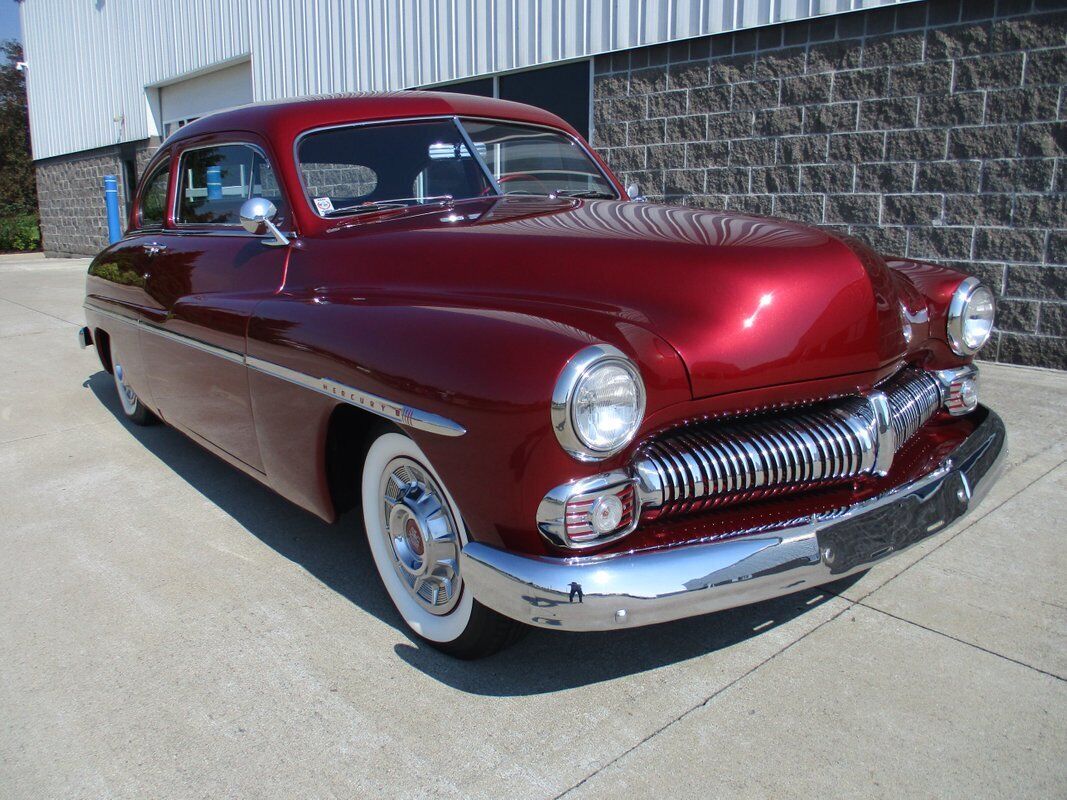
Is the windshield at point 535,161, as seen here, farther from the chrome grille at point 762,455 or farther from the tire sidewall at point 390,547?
the chrome grille at point 762,455

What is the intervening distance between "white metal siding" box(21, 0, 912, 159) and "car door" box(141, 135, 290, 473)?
173 inches

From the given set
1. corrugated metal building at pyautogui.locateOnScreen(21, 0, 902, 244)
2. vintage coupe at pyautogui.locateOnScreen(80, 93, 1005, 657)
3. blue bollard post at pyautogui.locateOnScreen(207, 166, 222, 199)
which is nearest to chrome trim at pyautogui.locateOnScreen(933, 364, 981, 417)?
vintage coupe at pyautogui.locateOnScreen(80, 93, 1005, 657)

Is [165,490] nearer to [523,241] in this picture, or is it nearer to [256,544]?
[256,544]

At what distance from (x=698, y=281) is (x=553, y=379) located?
61cm

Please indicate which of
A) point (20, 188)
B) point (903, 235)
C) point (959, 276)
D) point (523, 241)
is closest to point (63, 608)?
point (523, 241)

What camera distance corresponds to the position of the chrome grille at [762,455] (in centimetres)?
214

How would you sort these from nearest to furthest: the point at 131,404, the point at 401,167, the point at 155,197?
1. the point at 401,167
2. the point at 155,197
3. the point at 131,404

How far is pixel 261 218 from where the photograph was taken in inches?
120

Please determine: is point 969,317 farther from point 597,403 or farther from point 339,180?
point 339,180

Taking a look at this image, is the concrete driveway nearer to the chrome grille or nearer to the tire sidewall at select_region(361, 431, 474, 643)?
the tire sidewall at select_region(361, 431, 474, 643)

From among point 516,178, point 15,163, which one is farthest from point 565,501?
point 15,163

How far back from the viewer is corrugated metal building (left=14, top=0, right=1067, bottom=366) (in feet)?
17.8

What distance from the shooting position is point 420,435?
226 cm

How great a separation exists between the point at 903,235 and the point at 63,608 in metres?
5.47
